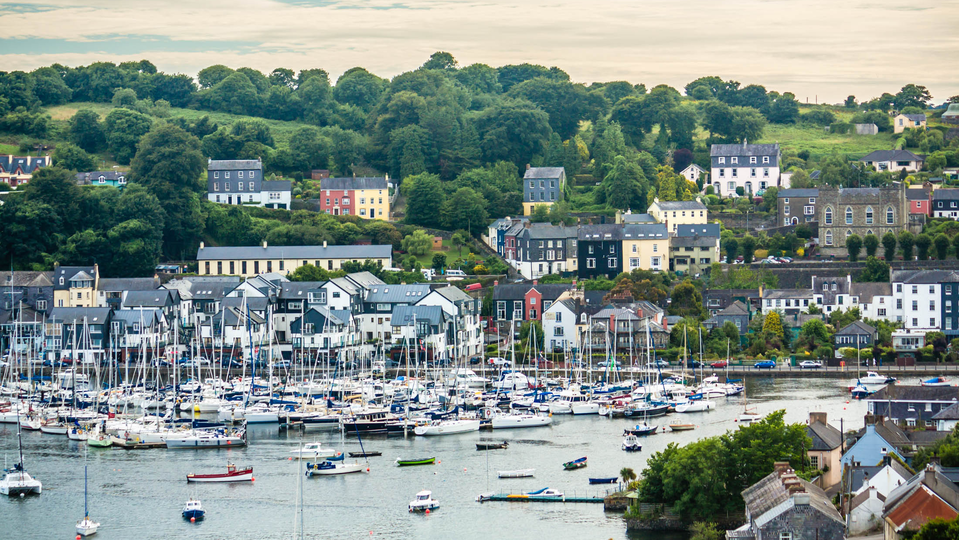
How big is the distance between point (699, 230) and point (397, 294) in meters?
16.7

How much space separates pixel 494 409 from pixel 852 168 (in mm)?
37674

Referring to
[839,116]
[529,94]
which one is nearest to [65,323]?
[529,94]

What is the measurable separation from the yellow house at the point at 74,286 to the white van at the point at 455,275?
1648cm

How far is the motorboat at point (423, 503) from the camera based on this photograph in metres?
36.1

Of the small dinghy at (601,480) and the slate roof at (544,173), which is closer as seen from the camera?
the small dinghy at (601,480)

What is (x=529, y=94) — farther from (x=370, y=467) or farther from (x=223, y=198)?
(x=370, y=467)

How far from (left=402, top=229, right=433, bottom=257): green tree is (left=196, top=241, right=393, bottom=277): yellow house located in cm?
157

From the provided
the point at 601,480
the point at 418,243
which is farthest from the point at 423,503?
the point at 418,243

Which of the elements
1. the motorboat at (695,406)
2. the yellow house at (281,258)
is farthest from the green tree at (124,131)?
the motorboat at (695,406)

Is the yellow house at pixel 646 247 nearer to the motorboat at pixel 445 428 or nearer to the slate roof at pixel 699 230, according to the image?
the slate roof at pixel 699 230

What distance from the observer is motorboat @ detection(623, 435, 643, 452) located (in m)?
42.7

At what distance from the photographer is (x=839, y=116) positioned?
105 meters

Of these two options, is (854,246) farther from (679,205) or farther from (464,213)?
(464,213)

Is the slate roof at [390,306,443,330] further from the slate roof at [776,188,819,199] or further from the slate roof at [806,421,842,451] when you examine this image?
the slate roof at [806,421,842,451]
